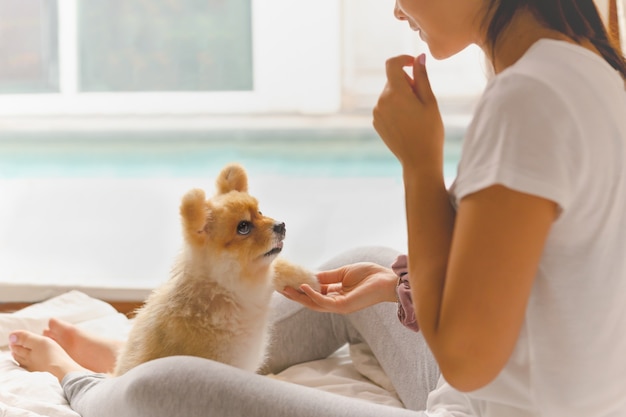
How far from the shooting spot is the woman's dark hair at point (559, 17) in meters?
0.81

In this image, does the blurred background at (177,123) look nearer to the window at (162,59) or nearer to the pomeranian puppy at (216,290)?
the window at (162,59)

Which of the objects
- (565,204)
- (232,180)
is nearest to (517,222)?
(565,204)

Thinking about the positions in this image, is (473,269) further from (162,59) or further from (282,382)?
(162,59)

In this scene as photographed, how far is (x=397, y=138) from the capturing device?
0.83 meters

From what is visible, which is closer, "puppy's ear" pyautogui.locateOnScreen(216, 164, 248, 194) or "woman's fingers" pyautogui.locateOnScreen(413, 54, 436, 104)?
"woman's fingers" pyautogui.locateOnScreen(413, 54, 436, 104)

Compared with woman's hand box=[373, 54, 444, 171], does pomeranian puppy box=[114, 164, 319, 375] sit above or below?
below

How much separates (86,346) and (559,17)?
122 cm

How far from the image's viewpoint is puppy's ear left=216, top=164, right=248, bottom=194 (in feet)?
4.34

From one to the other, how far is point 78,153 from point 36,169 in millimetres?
153

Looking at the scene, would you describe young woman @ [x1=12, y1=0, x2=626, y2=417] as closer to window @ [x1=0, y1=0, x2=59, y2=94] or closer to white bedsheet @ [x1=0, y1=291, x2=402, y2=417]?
white bedsheet @ [x1=0, y1=291, x2=402, y2=417]

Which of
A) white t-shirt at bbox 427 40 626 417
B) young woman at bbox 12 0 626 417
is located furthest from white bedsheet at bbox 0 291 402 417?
white t-shirt at bbox 427 40 626 417

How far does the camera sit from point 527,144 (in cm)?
69

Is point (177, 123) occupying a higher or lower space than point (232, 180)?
higher

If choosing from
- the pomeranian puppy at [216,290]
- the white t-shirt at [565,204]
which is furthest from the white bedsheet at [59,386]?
the white t-shirt at [565,204]
